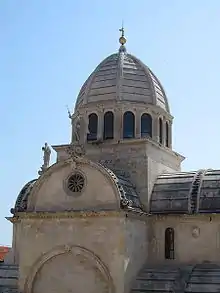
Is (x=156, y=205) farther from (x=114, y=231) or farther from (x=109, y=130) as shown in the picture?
(x=109, y=130)

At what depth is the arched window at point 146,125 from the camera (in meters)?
29.2

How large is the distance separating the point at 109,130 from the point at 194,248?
25.6ft

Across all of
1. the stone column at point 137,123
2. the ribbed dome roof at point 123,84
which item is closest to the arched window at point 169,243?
the stone column at point 137,123

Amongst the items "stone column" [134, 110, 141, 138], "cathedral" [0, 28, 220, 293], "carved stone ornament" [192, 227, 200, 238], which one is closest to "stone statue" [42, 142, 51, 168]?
"cathedral" [0, 28, 220, 293]

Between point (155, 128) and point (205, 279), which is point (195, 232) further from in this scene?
point (155, 128)

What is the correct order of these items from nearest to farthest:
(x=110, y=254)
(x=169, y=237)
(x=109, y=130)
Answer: (x=110, y=254), (x=169, y=237), (x=109, y=130)

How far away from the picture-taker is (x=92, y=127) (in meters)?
29.5

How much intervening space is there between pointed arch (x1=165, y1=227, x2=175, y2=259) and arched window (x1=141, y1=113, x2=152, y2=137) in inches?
222

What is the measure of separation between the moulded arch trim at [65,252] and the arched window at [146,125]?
24.9 feet

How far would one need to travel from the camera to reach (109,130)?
28953 mm

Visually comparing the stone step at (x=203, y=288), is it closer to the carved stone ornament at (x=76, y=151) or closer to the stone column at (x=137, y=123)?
the carved stone ornament at (x=76, y=151)

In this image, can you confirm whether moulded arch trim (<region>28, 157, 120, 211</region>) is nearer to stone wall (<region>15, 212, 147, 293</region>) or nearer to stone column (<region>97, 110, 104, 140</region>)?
stone wall (<region>15, 212, 147, 293</region>)

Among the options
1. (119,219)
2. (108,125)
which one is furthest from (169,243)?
(108,125)

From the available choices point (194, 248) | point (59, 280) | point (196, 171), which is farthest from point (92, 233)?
point (196, 171)
